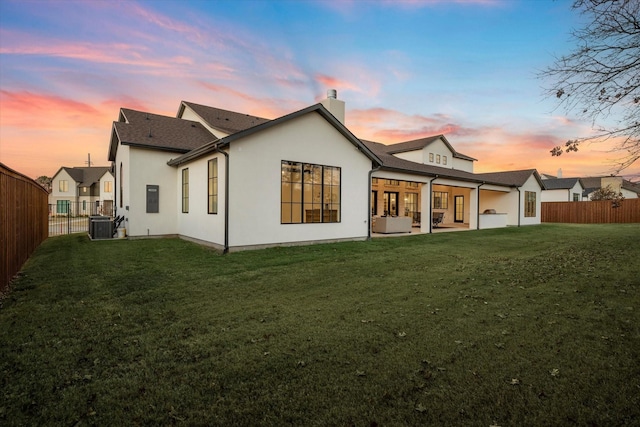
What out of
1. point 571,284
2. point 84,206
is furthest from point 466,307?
point 84,206

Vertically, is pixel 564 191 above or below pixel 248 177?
above

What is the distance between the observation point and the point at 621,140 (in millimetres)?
5609

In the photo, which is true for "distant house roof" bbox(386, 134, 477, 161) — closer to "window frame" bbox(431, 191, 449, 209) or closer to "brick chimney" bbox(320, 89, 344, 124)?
"window frame" bbox(431, 191, 449, 209)

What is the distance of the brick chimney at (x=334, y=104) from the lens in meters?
16.3

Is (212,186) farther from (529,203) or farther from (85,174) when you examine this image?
(85,174)

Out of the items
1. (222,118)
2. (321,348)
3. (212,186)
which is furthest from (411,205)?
(321,348)

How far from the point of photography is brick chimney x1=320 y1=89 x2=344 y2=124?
16344mm

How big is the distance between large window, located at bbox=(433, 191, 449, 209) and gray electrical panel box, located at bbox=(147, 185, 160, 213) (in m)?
18.3

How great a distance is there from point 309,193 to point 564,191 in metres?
42.5

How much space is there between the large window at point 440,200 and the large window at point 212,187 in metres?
17.6

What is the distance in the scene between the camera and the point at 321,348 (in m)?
3.50

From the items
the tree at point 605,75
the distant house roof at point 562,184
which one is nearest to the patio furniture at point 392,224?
the tree at point 605,75

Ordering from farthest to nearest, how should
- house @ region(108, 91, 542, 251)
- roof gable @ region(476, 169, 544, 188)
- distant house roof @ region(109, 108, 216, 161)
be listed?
roof gable @ region(476, 169, 544, 188)
distant house roof @ region(109, 108, 216, 161)
house @ region(108, 91, 542, 251)

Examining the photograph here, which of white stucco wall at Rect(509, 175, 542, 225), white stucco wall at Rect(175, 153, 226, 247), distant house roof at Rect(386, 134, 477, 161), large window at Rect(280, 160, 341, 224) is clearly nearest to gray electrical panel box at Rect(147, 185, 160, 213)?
white stucco wall at Rect(175, 153, 226, 247)
